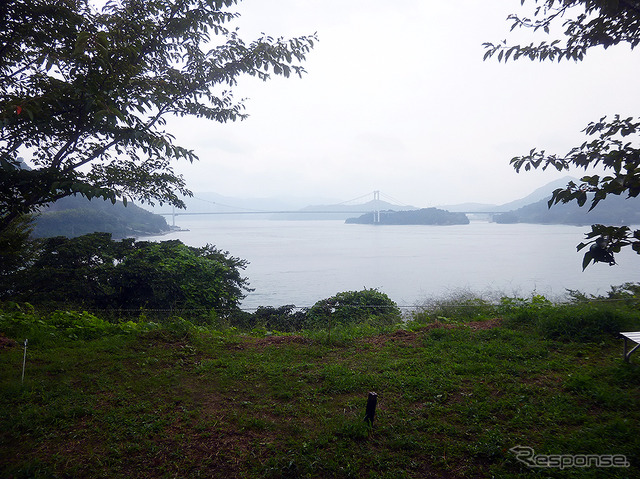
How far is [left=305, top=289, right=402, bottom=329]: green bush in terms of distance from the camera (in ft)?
23.0

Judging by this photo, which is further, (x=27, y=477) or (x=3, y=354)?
(x=3, y=354)

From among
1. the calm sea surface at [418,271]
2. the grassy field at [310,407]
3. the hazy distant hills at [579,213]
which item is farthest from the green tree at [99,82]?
the hazy distant hills at [579,213]

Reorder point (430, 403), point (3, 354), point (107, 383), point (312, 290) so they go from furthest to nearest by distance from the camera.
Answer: point (312, 290), point (3, 354), point (107, 383), point (430, 403)

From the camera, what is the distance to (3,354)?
3.79 m

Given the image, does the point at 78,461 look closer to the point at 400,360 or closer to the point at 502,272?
the point at 400,360

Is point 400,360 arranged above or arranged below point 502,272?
above

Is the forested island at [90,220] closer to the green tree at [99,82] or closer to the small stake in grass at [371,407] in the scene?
the green tree at [99,82]

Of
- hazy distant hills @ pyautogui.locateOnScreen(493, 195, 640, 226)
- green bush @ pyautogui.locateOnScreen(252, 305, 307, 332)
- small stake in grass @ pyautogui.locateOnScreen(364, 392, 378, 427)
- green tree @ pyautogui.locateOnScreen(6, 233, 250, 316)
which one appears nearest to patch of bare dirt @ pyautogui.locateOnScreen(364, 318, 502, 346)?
small stake in grass @ pyautogui.locateOnScreen(364, 392, 378, 427)

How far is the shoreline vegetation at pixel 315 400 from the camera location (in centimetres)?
226

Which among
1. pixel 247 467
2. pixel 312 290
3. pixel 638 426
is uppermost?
pixel 638 426

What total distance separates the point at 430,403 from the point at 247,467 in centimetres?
149

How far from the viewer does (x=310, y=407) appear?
2.91 metres

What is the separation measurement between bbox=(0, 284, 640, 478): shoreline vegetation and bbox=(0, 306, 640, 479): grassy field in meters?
0.01

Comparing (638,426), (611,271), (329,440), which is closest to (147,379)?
(329,440)
